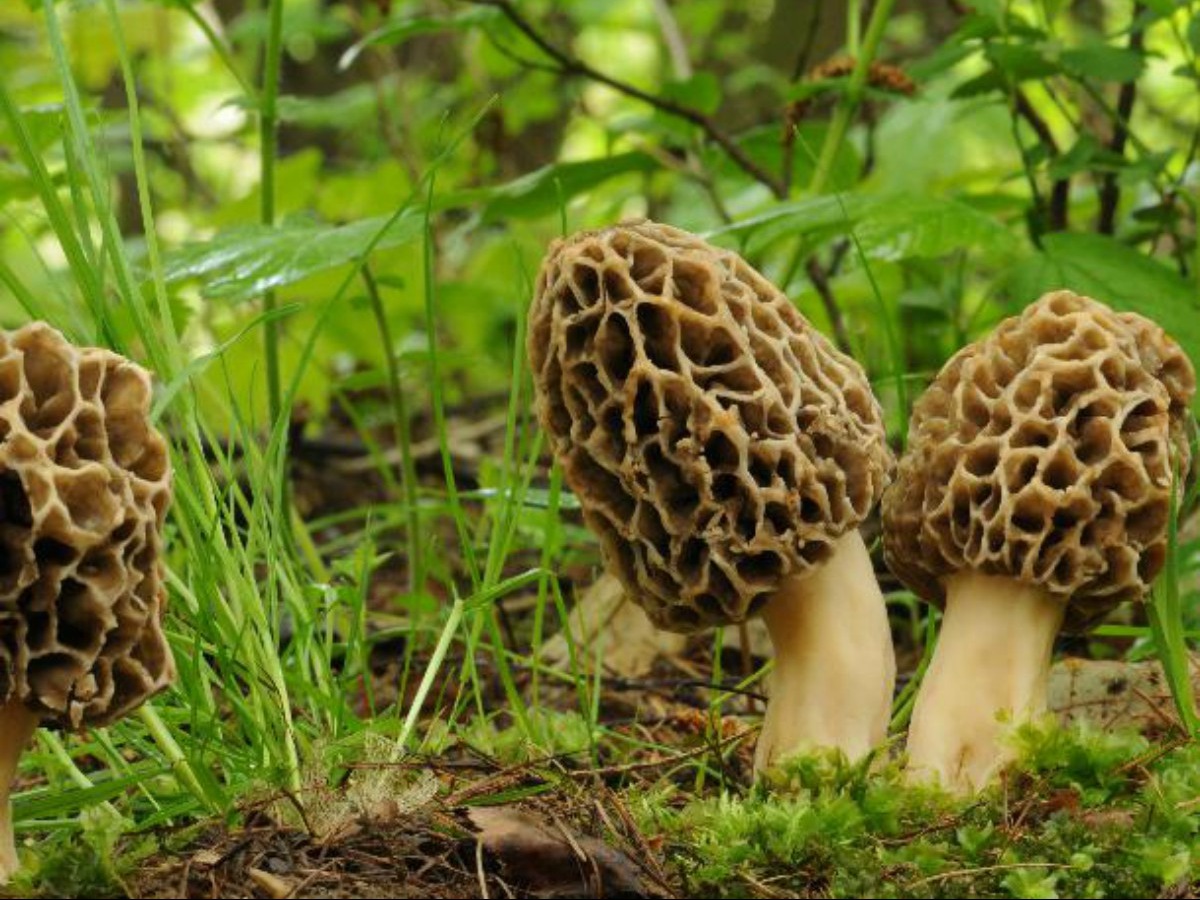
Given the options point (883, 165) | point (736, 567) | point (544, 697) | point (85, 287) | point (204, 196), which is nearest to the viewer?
point (85, 287)

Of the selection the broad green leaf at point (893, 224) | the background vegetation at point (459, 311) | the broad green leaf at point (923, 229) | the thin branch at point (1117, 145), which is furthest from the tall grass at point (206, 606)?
the thin branch at point (1117, 145)

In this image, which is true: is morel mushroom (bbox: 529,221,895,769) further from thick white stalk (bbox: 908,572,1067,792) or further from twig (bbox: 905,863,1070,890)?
twig (bbox: 905,863,1070,890)

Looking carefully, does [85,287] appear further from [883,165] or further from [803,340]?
Answer: [883,165]

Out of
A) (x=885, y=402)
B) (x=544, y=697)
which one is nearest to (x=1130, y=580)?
(x=544, y=697)

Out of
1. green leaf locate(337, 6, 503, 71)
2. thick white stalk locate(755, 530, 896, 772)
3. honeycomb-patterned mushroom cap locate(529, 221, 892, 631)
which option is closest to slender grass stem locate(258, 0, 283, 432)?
green leaf locate(337, 6, 503, 71)

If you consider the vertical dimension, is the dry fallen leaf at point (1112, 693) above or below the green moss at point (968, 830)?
below

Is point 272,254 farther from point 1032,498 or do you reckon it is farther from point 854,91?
point 1032,498

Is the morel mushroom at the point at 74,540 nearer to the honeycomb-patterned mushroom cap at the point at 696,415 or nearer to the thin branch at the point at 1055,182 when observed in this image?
the honeycomb-patterned mushroom cap at the point at 696,415
